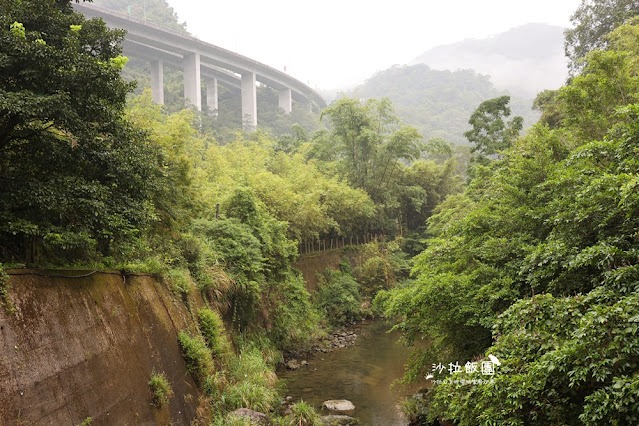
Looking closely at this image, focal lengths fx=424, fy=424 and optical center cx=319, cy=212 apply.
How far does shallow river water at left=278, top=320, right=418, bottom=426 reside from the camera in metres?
12.2

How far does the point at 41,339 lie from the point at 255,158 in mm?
19519

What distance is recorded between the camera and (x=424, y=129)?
81.8m

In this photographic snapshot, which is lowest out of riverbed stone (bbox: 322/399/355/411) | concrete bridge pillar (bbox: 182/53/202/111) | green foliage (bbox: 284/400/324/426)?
riverbed stone (bbox: 322/399/355/411)

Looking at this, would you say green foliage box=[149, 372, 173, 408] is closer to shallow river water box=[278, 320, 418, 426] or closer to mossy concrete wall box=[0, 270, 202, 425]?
mossy concrete wall box=[0, 270, 202, 425]

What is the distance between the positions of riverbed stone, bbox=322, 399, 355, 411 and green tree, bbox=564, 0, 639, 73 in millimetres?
20615

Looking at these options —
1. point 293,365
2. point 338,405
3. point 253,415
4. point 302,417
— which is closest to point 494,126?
point 293,365

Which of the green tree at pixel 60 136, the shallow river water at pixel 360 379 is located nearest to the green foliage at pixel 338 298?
the shallow river water at pixel 360 379

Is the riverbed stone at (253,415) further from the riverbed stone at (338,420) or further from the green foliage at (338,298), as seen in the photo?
the green foliage at (338,298)

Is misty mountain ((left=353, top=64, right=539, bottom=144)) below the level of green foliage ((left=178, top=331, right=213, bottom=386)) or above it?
above

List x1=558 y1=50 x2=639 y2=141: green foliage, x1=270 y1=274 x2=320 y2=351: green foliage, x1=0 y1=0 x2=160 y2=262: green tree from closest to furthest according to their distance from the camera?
x1=0 y1=0 x2=160 y2=262: green tree → x1=558 y1=50 x2=639 y2=141: green foliage → x1=270 y1=274 x2=320 y2=351: green foliage

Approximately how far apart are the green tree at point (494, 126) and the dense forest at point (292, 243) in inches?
99.2

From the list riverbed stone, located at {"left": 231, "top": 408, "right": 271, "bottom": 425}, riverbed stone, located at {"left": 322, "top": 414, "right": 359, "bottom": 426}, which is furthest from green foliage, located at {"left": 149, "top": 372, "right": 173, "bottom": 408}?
riverbed stone, located at {"left": 322, "top": 414, "right": 359, "bottom": 426}

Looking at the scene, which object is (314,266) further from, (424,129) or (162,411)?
(424,129)

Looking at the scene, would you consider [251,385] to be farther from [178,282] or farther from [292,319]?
[292,319]
